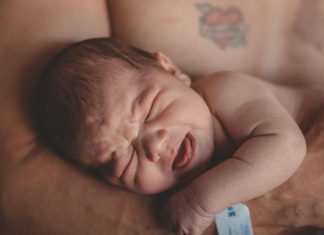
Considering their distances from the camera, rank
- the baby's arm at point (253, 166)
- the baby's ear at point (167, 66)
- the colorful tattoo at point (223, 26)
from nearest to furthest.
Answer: the baby's arm at point (253, 166)
the baby's ear at point (167, 66)
the colorful tattoo at point (223, 26)

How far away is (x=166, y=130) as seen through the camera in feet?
3.14

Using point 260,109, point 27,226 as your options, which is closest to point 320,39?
point 260,109

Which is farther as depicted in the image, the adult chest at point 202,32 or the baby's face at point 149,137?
the adult chest at point 202,32

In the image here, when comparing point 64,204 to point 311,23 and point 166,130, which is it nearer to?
point 166,130

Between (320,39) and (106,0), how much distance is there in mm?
579

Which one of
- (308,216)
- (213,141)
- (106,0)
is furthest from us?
(106,0)

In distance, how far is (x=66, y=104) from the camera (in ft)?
3.24

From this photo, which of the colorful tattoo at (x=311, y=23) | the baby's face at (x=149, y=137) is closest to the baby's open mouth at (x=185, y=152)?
the baby's face at (x=149, y=137)

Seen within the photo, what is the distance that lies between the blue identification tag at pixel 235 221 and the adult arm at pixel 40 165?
12 centimetres

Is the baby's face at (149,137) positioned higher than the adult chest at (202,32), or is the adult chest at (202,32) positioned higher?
the adult chest at (202,32)

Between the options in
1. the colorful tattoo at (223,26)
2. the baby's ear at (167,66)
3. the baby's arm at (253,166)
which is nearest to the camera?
the baby's arm at (253,166)

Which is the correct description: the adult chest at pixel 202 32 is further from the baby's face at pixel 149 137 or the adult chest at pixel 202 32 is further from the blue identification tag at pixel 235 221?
the blue identification tag at pixel 235 221

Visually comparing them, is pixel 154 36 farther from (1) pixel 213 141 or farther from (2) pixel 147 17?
(1) pixel 213 141

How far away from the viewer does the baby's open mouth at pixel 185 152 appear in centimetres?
96
